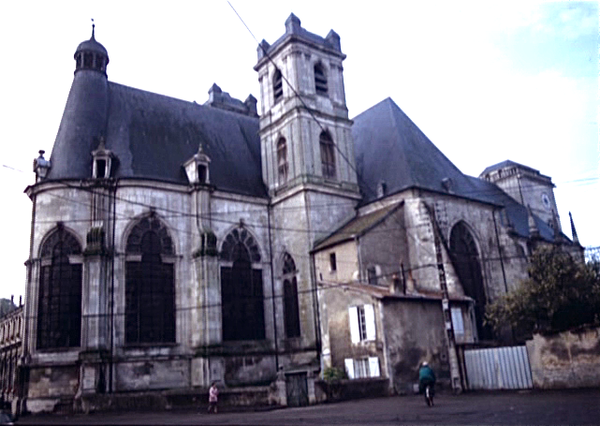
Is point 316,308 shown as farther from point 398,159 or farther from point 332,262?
point 398,159

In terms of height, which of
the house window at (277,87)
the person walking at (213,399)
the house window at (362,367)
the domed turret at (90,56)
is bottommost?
the person walking at (213,399)

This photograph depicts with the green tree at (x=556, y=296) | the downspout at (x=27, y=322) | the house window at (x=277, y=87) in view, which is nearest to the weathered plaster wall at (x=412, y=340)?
the green tree at (x=556, y=296)

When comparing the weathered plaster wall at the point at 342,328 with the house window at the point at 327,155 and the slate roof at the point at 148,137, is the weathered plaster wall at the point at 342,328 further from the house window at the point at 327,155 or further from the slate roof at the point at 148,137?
the slate roof at the point at 148,137

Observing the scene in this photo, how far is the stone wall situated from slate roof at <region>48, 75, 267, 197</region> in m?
17.0

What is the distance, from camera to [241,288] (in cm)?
2894

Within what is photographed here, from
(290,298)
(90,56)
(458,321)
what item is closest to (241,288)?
(290,298)

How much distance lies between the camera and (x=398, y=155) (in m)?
32.2

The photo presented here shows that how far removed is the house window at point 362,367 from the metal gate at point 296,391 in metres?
3.23

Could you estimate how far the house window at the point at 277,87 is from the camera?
33069mm

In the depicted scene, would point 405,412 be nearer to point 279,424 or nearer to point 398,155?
point 279,424

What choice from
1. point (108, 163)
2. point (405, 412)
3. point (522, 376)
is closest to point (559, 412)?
point (405, 412)

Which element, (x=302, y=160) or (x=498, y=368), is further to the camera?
(x=302, y=160)

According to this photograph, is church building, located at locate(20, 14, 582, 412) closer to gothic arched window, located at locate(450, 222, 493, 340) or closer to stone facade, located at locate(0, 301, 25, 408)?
gothic arched window, located at locate(450, 222, 493, 340)

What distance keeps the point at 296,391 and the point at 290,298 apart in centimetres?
967
